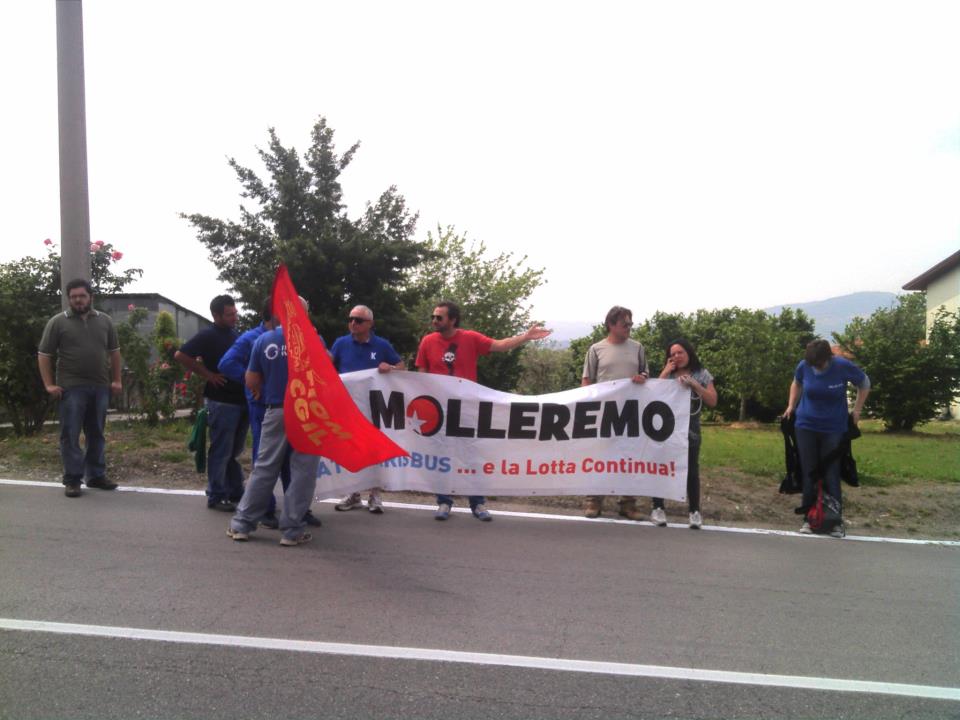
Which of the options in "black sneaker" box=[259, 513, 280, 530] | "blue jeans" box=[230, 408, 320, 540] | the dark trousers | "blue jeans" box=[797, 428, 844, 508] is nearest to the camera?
"blue jeans" box=[230, 408, 320, 540]

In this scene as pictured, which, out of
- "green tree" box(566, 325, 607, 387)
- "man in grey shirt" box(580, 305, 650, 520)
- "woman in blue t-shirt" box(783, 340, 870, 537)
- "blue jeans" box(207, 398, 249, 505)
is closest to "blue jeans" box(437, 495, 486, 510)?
"man in grey shirt" box(580, 305, 650, 520)

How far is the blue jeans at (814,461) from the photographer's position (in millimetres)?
6887

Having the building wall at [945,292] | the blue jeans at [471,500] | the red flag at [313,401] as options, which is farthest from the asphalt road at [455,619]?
the building wall at [945,292]

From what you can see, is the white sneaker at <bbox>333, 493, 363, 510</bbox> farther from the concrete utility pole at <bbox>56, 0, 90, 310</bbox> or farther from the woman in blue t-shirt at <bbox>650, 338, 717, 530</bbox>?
the concrete utility pole at <bbox>56, 0, 90, 310</bbox>

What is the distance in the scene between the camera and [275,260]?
20234 mm

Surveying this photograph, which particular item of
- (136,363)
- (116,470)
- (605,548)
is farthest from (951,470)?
(136,363)

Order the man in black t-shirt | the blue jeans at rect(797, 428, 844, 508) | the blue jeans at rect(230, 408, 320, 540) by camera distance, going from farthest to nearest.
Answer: the blue jeans at rect(797, 428, 844, 508), the man in black t-shirt, the blue jeans at rect(230, 408, 320, 540)

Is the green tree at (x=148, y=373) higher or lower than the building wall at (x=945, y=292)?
lower

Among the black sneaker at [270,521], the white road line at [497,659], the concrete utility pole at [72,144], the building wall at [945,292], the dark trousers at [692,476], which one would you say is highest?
the building wall at [945,292]

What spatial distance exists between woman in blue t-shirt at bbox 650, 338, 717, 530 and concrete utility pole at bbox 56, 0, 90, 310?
658 centimetres

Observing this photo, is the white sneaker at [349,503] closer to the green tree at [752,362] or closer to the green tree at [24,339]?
the green tree at [24,339]

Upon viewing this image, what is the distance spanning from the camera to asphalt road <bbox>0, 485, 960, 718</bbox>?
130 inches

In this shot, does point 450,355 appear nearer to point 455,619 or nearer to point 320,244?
point 455,619

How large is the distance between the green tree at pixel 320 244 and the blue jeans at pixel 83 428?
37.7 feet
